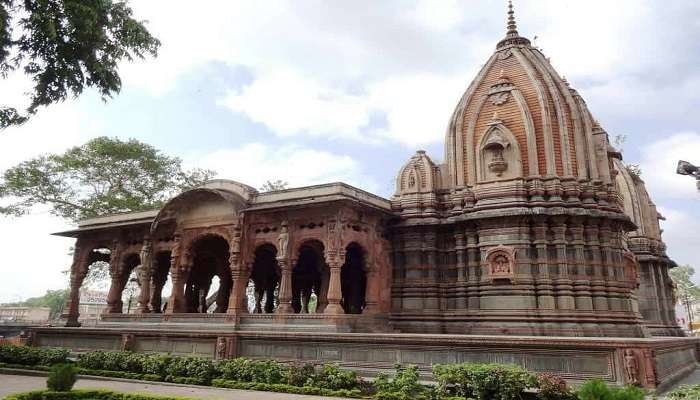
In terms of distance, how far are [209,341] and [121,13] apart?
966 centimetres

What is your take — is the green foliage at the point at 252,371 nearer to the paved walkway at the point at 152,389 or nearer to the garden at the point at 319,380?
the garden at the point at 319,380

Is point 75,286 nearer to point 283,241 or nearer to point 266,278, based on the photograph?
point 266,278

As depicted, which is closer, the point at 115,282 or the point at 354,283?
the point at 354,283

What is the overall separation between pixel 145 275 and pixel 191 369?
840 cm

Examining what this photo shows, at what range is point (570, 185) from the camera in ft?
60.3

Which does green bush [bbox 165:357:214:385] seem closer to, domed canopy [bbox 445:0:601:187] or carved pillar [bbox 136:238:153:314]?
carved pillar [bbox 136:238:153:314]

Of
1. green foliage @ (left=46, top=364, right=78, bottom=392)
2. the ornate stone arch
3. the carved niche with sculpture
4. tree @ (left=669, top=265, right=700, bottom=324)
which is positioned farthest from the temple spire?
tree @ (left=669, top=265, right=700, bottom=324)

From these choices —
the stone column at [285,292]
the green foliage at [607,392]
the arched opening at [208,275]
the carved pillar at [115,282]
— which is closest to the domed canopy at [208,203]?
the arched opening at [208,275]

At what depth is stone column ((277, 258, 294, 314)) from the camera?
1678 centimetres

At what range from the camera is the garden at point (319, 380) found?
10023 mm

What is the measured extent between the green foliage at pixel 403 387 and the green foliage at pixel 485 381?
0.46 metres

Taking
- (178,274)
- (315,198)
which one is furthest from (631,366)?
(178,274)

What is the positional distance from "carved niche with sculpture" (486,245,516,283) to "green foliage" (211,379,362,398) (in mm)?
7676

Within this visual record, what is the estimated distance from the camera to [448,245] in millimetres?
19406
